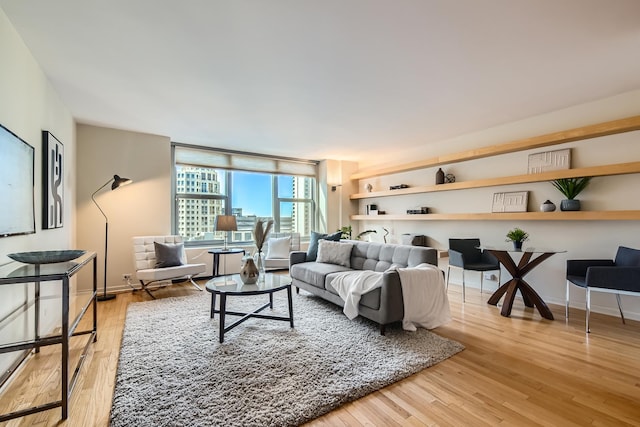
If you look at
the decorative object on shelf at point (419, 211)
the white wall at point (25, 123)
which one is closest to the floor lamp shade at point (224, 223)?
the white wall at point (25, 123)

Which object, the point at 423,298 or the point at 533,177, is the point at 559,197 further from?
the point at 423,298

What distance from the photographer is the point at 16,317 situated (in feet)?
7.02

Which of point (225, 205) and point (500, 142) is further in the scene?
point (225, 205)

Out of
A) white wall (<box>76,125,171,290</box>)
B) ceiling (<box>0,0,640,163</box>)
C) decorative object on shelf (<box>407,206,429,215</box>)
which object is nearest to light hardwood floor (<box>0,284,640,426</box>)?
white wall (<box>76,125,171,290</box>)

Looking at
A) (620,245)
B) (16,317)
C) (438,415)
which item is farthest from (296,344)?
(620,245)

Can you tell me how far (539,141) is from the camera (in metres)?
3.76

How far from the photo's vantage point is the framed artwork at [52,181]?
271 centimetres

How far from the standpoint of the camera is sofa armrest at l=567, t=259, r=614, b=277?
3.25 metres

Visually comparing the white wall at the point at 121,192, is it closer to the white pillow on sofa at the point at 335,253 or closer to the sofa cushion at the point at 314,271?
the sofa cushion at the point at 314,271

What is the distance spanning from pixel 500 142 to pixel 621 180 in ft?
4.74

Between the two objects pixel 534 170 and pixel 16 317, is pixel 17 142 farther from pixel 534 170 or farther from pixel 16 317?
pixel 534 170

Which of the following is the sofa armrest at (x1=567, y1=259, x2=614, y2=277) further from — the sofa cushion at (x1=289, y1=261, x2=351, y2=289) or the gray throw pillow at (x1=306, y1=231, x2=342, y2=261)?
the gray throw pillow at (x1=306, y1=231, x2=342, y2=261)

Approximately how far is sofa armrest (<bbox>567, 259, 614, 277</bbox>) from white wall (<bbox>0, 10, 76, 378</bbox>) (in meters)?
5.09

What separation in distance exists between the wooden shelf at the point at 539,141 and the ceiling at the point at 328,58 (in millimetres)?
361
